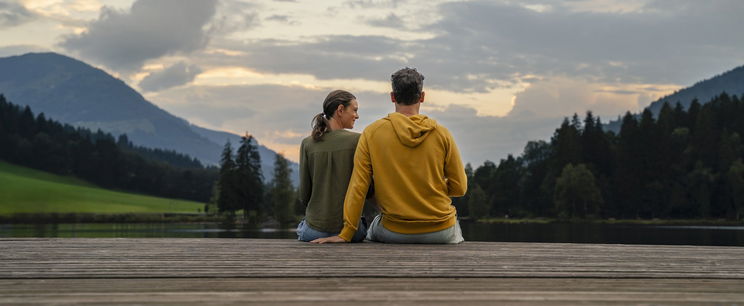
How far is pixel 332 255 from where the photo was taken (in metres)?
7.23

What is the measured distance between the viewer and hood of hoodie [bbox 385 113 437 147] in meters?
7.70

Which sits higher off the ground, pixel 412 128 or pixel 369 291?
pixel 412 128

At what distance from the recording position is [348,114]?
8570 millimetres

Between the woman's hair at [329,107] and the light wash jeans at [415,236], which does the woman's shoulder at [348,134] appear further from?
the light wash jeans at [415,236]

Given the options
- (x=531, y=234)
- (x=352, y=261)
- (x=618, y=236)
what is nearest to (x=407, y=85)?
(x=352, y=261)

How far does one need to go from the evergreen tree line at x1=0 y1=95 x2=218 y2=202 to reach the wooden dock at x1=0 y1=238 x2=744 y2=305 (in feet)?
573

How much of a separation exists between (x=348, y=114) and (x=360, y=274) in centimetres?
272

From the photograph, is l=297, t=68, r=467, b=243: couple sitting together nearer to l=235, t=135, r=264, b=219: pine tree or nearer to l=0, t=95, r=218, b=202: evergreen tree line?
l=235, t=135, r=264, b=219: pine tree

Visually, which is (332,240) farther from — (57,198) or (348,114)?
(57,198)

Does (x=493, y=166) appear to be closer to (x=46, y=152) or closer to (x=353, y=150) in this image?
(x=46, y=152)

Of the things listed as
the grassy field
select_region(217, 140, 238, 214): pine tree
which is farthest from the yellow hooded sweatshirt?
the grassy field

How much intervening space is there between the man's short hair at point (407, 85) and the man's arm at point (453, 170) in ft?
1.77

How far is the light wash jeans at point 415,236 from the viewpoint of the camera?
819 centimetres

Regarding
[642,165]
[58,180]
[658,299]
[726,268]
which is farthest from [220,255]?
[58,180]
